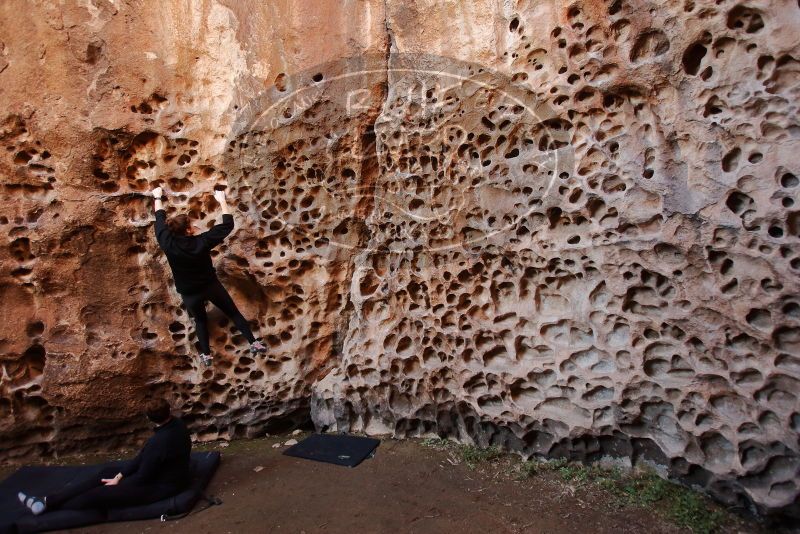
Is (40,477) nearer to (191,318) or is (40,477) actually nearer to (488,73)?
(191,318)

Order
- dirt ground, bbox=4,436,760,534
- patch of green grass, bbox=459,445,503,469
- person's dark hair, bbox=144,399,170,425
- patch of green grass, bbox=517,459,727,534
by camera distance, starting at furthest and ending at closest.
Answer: patch of green grass, bbox=459,445,503,469
person's dark hair, bbox=144,399,170,425
dirt ground, bbox=4,436,760,534
patch of green grass, bbox=517,459,727,534

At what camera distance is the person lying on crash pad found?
3.56 m

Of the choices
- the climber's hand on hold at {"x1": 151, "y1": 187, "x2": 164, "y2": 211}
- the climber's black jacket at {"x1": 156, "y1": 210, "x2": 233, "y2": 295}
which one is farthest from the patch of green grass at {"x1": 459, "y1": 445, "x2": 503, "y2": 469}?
the climber's hand on hold at {"x1": 151, "y1": 187, "x2": 164, "y2": 211}

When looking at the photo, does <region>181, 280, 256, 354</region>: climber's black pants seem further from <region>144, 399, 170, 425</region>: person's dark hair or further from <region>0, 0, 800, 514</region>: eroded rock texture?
<region>144, 399, 170, 425</region>: person's dark hair

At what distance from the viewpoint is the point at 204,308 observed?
452 cm

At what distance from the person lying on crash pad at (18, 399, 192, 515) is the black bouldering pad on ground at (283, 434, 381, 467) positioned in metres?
1.05

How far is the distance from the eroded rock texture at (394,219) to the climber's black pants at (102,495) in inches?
48.3

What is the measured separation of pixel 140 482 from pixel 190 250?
5.11 ft

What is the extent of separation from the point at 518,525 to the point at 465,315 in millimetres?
1498

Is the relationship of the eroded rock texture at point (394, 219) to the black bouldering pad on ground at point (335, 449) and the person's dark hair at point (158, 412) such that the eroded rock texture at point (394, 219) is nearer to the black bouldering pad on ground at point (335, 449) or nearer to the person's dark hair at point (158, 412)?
the black bouldering pad on ground at point (335, 449)

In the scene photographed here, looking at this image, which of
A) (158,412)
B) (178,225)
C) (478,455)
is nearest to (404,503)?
(478,455)

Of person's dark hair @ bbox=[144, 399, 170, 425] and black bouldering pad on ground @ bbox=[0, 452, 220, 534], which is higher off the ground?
person's dark hair @ bbox=[144, 399, 170, 425]

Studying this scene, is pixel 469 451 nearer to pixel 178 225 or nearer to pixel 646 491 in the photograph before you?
pixel 646 491

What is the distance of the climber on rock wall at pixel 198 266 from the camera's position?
4.18m
